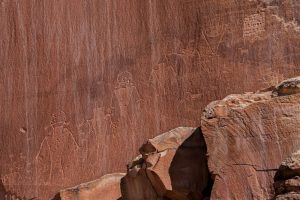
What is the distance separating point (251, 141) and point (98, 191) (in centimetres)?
233

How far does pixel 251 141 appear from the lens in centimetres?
806

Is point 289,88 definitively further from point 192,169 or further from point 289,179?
point 192,169

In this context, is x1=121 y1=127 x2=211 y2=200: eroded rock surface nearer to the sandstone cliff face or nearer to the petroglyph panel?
the sandstone cliff face

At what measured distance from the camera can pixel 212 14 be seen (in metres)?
10.4

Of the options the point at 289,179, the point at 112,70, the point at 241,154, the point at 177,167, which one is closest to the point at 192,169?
the point at 177,167

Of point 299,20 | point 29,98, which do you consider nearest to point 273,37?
point 299,20

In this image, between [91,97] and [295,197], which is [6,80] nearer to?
[91,97]

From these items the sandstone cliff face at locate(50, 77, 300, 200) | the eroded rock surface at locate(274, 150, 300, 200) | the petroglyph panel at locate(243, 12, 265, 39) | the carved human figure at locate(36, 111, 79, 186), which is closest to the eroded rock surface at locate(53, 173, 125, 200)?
A: the sandstone cliff face at locate(50, 77, 300, 200)

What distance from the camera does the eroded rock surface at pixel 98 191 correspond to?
977 cm

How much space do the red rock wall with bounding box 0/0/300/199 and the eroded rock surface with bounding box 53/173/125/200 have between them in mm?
892

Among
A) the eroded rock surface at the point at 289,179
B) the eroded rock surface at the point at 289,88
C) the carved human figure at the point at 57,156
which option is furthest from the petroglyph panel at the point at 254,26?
the eroded rock surface at the point at 289,179

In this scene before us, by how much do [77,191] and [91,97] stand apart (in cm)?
171

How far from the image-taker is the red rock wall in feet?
33.2

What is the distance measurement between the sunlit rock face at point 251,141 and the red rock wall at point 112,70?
5.73 ft
